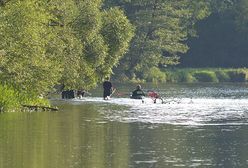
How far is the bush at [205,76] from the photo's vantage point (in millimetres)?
136750

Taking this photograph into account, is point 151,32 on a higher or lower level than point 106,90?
higher

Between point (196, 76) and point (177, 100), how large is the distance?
56740mm

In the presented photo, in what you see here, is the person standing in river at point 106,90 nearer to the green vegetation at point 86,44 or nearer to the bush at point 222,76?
the green vegetation at point 86,44

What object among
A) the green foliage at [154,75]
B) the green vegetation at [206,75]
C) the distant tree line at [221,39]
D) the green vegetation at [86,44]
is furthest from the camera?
the distant tree line at [221,39]

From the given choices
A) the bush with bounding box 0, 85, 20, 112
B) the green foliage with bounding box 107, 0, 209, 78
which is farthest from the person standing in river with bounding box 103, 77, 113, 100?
the green foliage with bounding box 107, 0, 209, 78

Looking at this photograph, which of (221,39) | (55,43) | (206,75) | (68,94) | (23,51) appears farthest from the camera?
(221,39)

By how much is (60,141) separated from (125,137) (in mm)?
3819

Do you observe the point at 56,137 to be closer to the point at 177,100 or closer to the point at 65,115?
the point at 65,115

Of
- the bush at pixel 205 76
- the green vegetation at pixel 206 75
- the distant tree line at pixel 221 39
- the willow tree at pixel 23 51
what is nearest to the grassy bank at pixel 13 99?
the willow tree at pixel 23 51

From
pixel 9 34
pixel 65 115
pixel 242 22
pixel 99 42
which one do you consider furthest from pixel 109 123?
pixel 242 22

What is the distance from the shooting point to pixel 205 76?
5418 inches

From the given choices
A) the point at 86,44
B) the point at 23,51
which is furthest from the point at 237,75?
the point at 23,51

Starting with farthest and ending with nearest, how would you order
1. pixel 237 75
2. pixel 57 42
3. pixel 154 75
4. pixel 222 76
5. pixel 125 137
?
pixel 222 76
pixel 237 75
pixel 154 75
pixel 57 42
pixel 125 137

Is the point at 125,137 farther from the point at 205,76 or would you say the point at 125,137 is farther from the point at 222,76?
the point at 222,76
